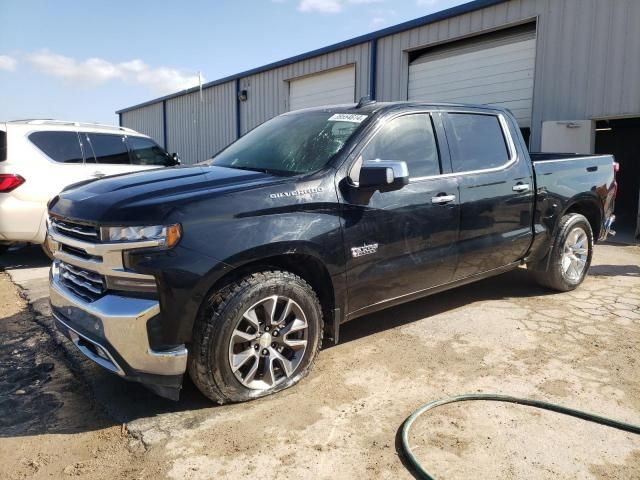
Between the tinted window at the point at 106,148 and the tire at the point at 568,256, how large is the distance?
5.72 m

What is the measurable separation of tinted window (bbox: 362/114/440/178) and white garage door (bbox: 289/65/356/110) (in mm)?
9820

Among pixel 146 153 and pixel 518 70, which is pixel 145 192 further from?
pixel 518 70

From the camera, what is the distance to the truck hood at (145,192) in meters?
2.67

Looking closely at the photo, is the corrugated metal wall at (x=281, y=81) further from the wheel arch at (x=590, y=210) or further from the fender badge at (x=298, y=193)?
the fender badge at (x=298, y=193)

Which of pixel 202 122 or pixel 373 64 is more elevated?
pixel 373 64

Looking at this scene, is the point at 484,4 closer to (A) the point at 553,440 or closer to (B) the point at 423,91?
(B) the point at 423,91

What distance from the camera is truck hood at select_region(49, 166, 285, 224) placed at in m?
2.67

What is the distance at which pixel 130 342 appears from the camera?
2600 millimetres

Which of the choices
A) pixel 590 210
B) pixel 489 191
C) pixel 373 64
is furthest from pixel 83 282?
pixel 373 64

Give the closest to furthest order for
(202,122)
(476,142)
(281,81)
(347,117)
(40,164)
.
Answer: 1. (347,117)
2. (476,142)
3. (40,164)
4. (281,81)
5. (202,122)

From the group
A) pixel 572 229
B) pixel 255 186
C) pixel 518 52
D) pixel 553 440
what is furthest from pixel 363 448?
pixel 518 52

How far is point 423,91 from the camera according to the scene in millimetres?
11844

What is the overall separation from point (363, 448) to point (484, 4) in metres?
9.74

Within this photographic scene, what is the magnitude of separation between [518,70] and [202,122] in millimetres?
13556
